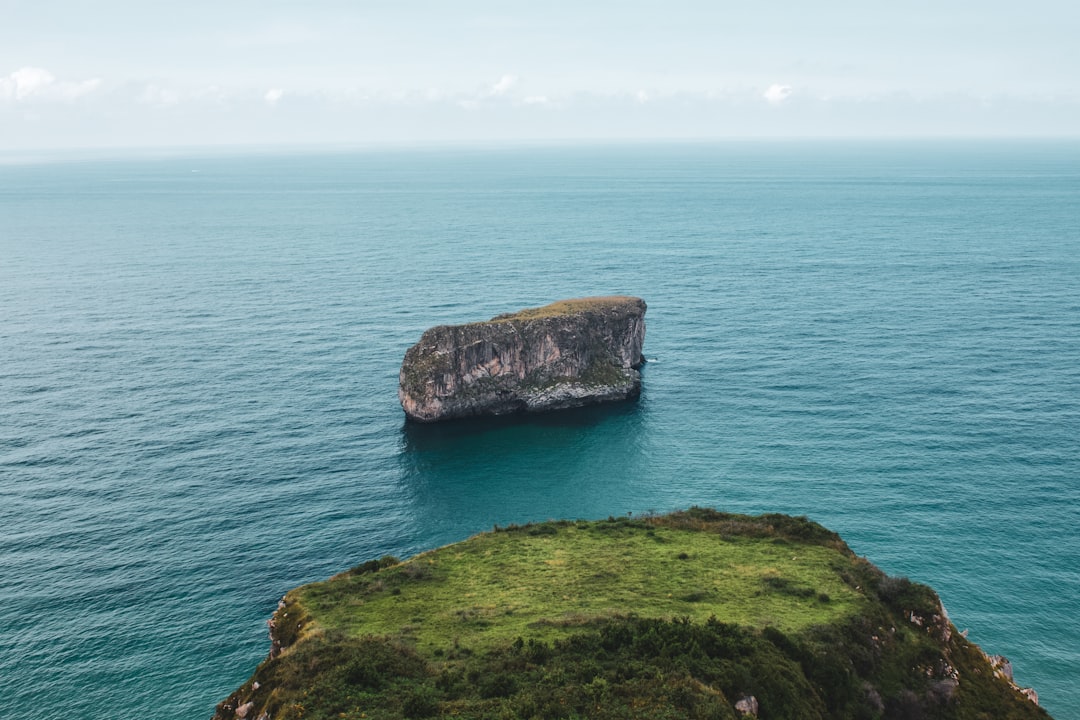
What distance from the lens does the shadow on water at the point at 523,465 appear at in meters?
95.1

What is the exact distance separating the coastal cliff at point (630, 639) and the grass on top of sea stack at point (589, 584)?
0.63 feet

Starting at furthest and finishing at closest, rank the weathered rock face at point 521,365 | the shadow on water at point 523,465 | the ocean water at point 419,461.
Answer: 1. the weathered rock face at point 521,365
2. the shadow on water at point 523,465
3. the ocean water at point 419,461

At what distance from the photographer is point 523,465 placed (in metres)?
107

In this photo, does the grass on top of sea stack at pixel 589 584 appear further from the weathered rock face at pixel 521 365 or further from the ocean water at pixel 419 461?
the weathered rock face at pixel 521 365

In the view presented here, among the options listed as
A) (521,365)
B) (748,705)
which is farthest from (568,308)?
(748,705)

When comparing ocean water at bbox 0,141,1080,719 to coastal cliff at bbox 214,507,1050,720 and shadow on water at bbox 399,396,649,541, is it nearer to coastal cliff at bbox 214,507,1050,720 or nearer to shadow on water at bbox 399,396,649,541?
shadow on water at bbox 399,396,649,541

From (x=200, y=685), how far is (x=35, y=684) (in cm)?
1262

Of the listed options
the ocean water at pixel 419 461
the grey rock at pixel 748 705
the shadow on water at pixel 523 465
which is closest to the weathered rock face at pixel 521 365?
the shadow on water at pixel 523 465

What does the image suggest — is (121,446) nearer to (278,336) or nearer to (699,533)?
(278,336)

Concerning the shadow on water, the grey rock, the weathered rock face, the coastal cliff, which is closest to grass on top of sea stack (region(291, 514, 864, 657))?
the coastal cliff

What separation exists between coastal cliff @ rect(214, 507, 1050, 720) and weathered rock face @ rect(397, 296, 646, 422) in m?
46.1

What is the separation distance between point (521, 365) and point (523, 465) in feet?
67.7

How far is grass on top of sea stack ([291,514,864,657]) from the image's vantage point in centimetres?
5722

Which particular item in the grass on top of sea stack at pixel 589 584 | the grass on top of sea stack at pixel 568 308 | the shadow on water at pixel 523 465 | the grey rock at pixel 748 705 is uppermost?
the grass on top of sea stack at pixel 568 308
